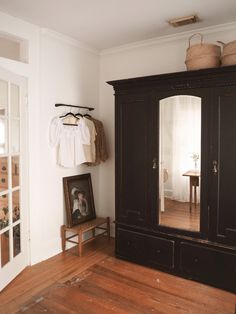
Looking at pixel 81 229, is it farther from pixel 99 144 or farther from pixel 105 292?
pixel 99 144

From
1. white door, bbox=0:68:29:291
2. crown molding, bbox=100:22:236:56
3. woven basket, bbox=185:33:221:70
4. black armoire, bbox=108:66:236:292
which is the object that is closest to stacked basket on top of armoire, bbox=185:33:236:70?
woven basket, bbox=185:33:221:70

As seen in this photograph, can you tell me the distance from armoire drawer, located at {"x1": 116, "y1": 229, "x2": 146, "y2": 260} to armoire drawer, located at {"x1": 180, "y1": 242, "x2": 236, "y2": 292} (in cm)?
45

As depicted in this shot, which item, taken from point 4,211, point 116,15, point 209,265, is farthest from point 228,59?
point 4,211

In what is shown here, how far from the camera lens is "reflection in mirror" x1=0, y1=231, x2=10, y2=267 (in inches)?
101

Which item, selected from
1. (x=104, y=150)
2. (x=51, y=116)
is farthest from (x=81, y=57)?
(x=104, y=150)

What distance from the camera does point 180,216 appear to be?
2.79 metres

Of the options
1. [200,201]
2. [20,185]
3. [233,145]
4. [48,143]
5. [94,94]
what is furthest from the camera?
[94,94]

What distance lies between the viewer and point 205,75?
8.39 ft

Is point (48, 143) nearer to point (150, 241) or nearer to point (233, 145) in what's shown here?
point (150, 241)

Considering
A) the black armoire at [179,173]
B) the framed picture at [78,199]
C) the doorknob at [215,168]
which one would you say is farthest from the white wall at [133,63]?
the doorknob at [215,168]

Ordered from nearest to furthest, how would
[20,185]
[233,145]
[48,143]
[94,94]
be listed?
1. [233,145]
2. [20,185]
3. [48,143]
4. [94,94]

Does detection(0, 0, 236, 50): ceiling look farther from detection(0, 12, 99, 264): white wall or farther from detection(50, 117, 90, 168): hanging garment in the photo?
detection(50, 117, 90, 168): hanging garment

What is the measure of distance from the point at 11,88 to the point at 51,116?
625 millimetres

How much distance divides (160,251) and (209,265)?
0.50 metres
